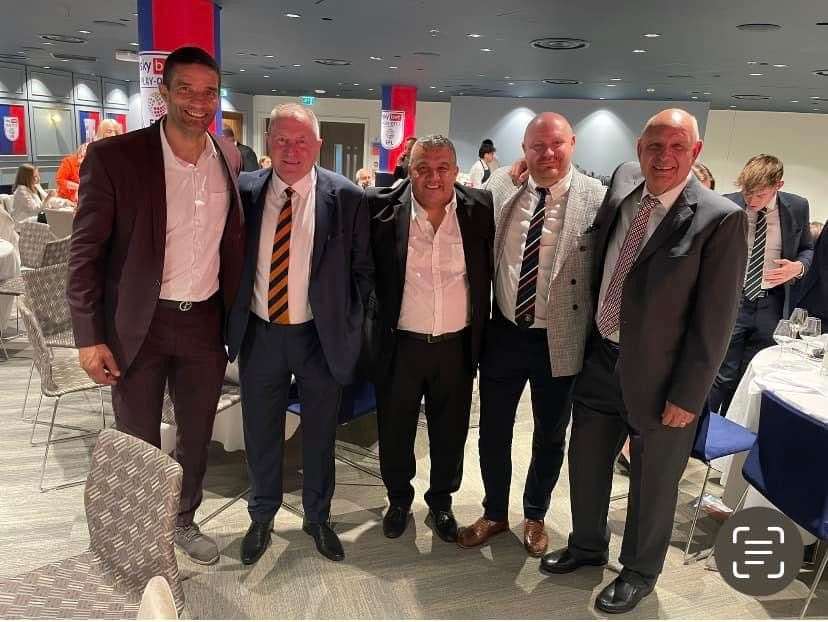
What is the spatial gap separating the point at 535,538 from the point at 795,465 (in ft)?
3.67

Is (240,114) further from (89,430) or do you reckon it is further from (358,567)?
(358,567)

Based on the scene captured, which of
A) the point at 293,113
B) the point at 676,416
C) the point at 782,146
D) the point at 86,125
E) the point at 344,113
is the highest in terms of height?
the point at 344,113

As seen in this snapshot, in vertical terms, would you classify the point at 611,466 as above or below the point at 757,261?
below

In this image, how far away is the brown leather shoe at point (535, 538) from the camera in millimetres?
2895

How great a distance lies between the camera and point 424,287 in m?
2.63

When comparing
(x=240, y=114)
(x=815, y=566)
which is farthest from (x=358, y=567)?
(x=240, y=114)

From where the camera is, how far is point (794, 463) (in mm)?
2459

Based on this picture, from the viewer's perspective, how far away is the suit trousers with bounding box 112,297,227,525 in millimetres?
2473

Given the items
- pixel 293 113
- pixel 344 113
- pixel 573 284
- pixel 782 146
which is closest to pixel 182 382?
pixel 293 113

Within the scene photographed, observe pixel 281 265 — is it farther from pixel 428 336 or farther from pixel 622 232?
pixel 622 232

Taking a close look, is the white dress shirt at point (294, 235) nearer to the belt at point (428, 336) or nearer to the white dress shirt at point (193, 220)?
the white dress shirt at point (193, 220)

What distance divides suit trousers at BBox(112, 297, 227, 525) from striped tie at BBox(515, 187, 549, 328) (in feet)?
4.05

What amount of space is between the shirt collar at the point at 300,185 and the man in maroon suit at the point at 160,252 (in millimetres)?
154

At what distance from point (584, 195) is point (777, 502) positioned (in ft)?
4.79
